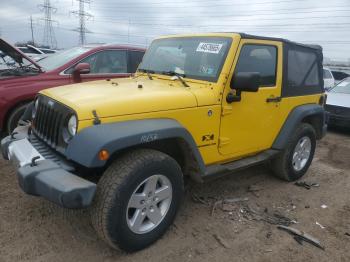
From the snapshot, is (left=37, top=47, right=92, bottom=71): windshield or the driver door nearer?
the driver door

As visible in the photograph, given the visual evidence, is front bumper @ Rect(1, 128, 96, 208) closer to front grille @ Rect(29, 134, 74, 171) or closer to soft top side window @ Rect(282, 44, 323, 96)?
front grille @ Rect(29, 134, 74, 171)

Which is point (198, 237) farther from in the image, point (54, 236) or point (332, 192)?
point (332, 192)

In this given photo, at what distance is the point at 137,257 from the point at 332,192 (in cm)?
303

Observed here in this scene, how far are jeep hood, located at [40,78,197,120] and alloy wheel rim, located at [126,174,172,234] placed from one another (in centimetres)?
63

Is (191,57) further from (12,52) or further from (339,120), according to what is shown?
(339,120)

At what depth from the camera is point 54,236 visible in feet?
10.7

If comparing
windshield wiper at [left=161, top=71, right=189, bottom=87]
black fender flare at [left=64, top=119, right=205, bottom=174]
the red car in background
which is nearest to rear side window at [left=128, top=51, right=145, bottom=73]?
the red car in background

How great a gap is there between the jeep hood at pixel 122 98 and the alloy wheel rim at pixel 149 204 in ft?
2.07

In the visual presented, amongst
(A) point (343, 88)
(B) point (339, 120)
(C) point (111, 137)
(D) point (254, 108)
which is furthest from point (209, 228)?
(A) point (343, 88)

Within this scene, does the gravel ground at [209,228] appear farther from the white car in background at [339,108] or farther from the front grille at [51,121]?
the white car in background at [339,108]

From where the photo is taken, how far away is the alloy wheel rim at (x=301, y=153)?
4.95 metres

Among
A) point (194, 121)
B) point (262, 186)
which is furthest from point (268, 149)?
point (194, 121)

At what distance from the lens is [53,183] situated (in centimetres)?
256

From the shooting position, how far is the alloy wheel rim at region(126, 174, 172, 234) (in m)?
2.99
